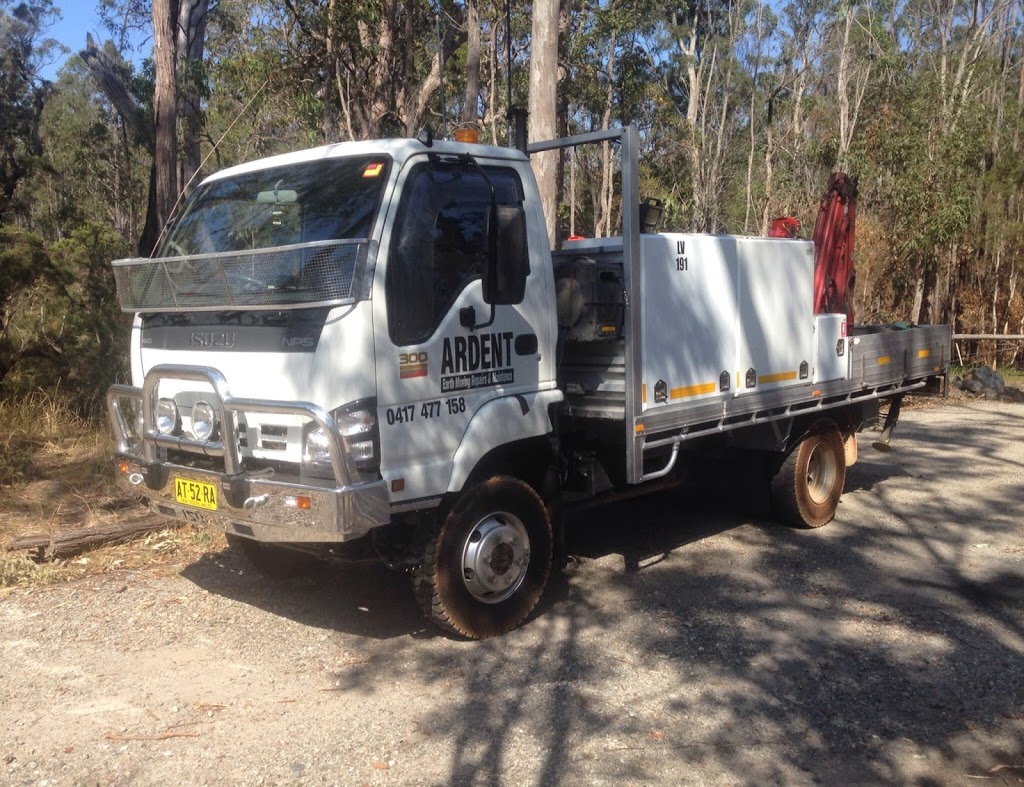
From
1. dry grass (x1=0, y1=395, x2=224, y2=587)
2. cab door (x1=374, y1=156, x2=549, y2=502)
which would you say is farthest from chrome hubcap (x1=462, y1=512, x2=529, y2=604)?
dry grass (x1=0, y1=395, x2=224, y2=587)

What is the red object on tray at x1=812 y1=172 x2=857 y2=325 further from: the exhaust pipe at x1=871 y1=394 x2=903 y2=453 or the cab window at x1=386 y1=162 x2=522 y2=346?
the cab window at x1=386 y1=162 x2=522 y2=346

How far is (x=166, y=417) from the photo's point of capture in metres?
5.36

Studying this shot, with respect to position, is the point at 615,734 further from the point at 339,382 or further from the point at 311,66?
the point at 311,66

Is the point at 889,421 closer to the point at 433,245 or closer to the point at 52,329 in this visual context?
the point at 433,245

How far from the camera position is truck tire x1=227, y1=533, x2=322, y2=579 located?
6.50 metres

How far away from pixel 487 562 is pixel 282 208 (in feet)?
7.35

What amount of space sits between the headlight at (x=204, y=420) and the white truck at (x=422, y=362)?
0.02 meters

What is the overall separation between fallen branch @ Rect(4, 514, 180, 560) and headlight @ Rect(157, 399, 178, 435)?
2.27m

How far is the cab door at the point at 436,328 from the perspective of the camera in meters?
4.86

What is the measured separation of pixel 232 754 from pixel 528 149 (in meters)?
4.04

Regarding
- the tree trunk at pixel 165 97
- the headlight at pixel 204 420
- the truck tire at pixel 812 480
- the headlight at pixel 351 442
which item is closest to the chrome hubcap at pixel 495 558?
the headlight at pixel 351 442

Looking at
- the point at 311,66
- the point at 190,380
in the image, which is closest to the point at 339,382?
the point at 190,380

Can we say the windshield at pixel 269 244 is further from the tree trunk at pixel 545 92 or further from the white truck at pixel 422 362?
the tree trunk at pixel 545 92

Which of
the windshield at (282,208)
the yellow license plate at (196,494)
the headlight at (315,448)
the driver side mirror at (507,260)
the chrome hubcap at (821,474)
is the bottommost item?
the chrome hubcap at (821,474)
